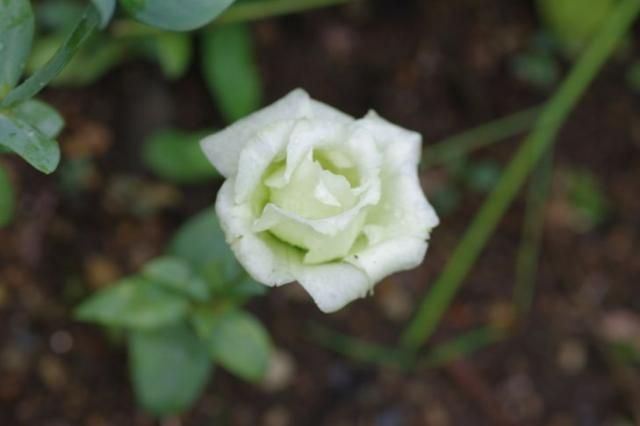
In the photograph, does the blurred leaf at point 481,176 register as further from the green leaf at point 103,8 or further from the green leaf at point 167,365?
Answer: the green leaf at point 103,8

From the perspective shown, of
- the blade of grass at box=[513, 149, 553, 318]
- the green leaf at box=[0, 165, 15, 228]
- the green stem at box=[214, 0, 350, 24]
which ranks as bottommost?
the blade of grass at box=[513, 149, 553, 318]

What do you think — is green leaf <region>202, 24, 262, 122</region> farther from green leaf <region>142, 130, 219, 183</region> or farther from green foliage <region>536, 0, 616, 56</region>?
green foliage <region>536, 0, 616, 56</region>

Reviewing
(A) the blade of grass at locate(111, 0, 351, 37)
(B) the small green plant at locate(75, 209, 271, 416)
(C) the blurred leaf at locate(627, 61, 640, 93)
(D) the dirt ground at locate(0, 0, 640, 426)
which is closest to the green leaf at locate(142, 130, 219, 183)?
(D) the dirt ground at locate(0, 0, 640, 426)

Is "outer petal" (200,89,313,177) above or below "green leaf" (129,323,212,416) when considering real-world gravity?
above

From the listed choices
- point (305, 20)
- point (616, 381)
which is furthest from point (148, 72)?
point (616, 381)

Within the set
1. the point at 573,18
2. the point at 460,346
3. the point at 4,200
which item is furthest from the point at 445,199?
the point at 4,200

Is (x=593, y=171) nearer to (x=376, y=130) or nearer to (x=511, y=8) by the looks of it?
(x=511, y=8)
